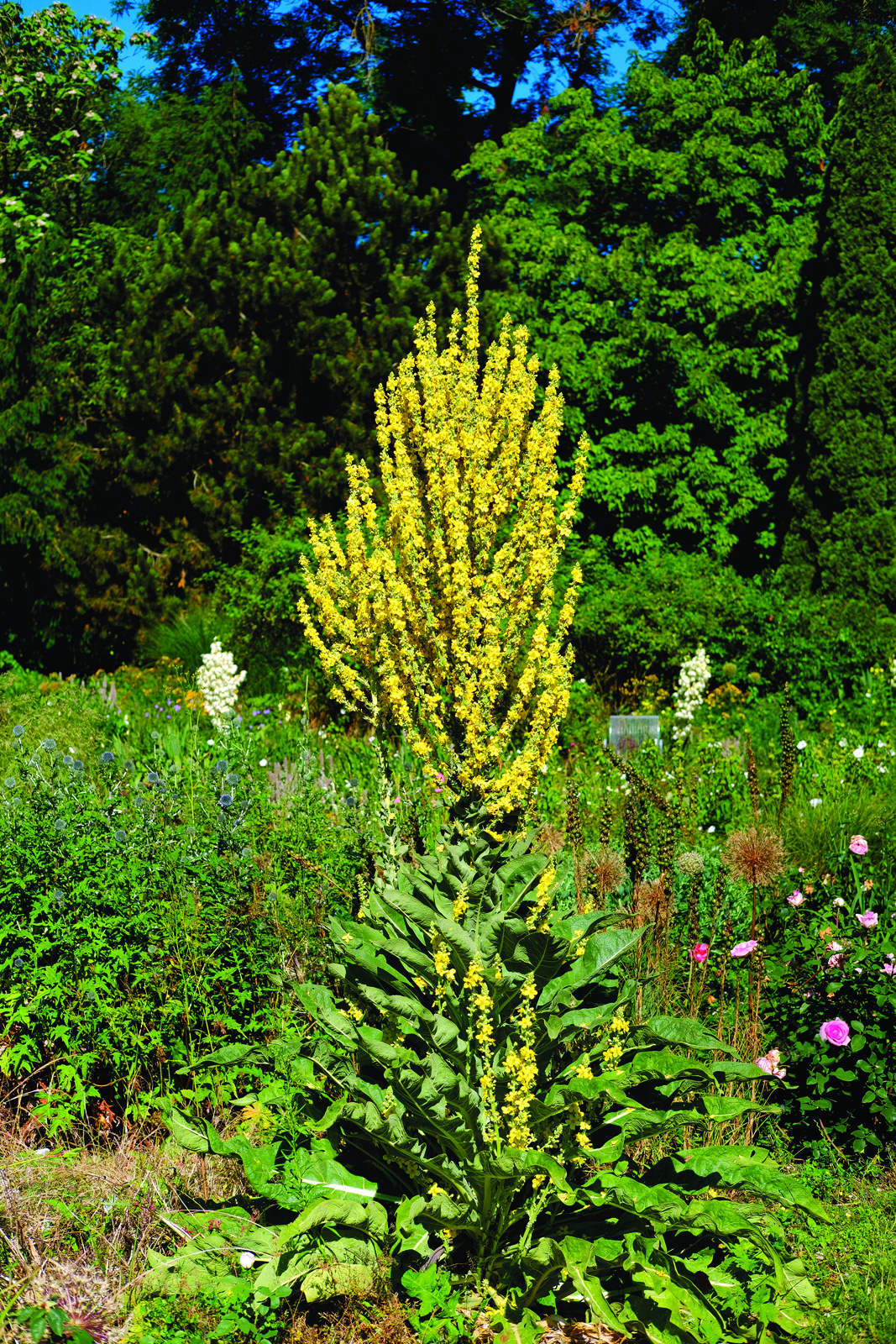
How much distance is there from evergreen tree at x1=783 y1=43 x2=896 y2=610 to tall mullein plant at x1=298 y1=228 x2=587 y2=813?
31.1ft

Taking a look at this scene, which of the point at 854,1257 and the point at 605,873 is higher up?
the point at 605,873

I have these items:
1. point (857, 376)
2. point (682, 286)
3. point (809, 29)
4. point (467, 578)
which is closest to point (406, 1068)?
point (467, 578)

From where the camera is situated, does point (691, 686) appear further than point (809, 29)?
No

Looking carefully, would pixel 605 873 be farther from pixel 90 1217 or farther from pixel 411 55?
pixel 411 55

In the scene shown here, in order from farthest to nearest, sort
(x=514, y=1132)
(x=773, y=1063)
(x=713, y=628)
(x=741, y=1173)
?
(x=713, y=628) < (x=773, y=1063) < (x=741, y=1173) < (x=514, y=1132)

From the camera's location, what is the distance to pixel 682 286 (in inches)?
579

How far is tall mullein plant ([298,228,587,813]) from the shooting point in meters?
2.89

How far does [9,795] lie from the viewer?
4.45 metres

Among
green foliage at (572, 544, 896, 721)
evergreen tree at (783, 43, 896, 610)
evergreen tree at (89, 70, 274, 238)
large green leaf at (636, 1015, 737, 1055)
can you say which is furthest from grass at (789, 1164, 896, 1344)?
evergreen tree at (89, 70, 274, 238)

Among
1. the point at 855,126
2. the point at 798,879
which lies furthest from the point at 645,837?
the point at 855,126

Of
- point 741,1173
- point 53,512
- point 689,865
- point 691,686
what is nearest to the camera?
point 741,1173

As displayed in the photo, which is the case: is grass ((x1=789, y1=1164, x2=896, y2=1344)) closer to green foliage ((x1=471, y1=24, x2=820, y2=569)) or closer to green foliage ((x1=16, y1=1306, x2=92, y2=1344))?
green foliage ((x1=16, y1=1306, x2=92, y2=1344))

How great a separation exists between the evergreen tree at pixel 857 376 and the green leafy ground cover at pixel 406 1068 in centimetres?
746

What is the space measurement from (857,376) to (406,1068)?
1124 centimetres
